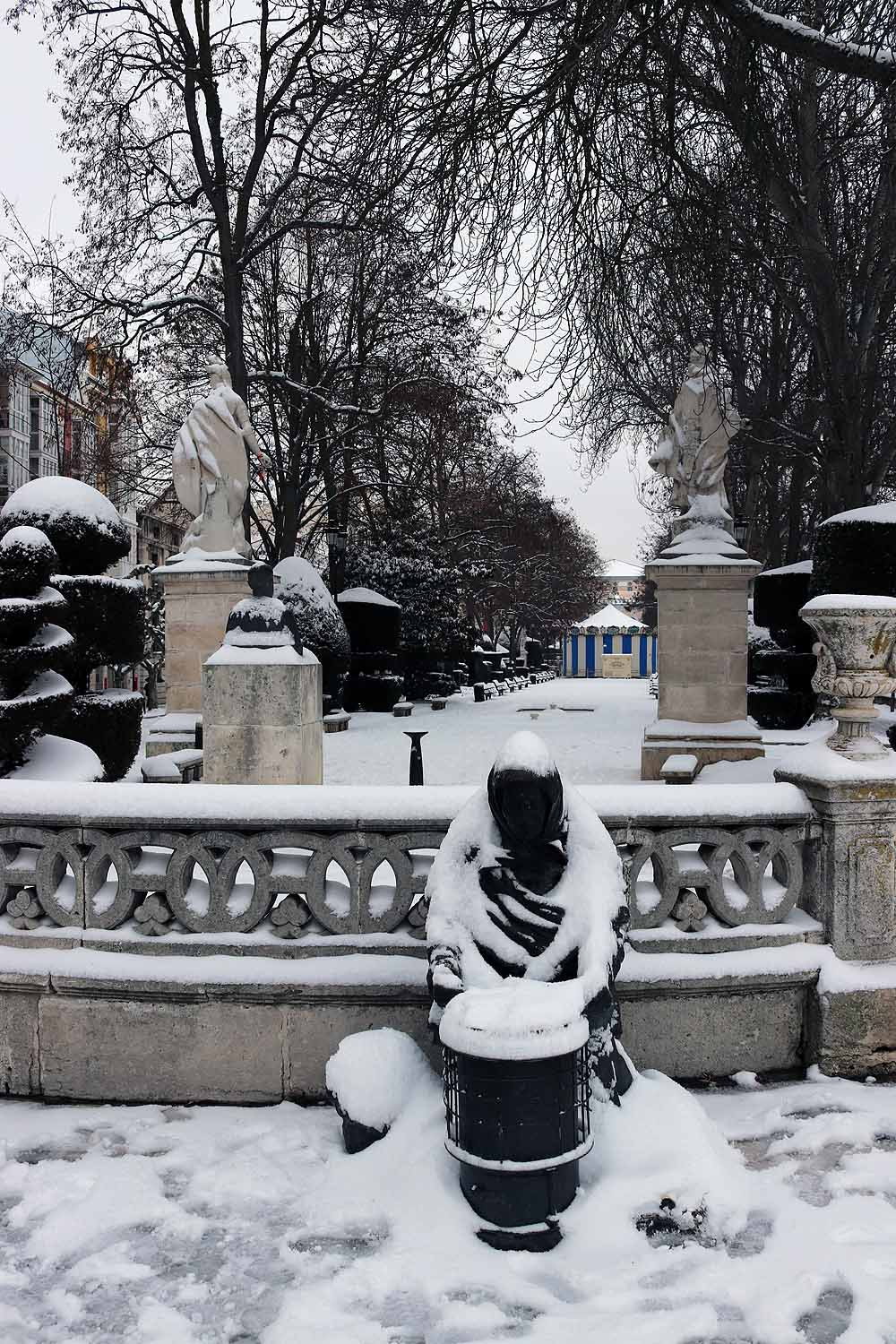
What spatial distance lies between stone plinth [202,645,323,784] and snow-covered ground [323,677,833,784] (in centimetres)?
225

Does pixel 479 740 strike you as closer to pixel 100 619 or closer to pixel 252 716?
pixel 100 619

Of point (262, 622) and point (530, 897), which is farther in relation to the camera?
point (262, 622)

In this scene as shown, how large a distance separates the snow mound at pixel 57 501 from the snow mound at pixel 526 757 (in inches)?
330

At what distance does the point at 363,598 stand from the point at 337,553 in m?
1.61

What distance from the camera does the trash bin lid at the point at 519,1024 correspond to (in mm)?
3033

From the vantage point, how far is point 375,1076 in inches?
144

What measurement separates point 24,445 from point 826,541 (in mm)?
57013

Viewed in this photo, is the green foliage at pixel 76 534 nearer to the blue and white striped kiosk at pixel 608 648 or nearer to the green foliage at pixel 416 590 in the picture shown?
the green foliage at pixel 416 590

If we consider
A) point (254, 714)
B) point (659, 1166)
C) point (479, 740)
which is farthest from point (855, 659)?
point (479, 740)

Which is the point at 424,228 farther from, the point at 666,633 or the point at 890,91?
the point at 666,633

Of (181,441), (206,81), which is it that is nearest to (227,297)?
(206,81)

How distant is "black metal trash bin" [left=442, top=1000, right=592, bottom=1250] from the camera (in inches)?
122

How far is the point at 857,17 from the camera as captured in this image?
5809 millimetres

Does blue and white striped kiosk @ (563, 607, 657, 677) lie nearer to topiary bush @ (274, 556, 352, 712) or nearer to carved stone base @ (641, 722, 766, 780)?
topiary bush @ (274, 556, 352, 712)
